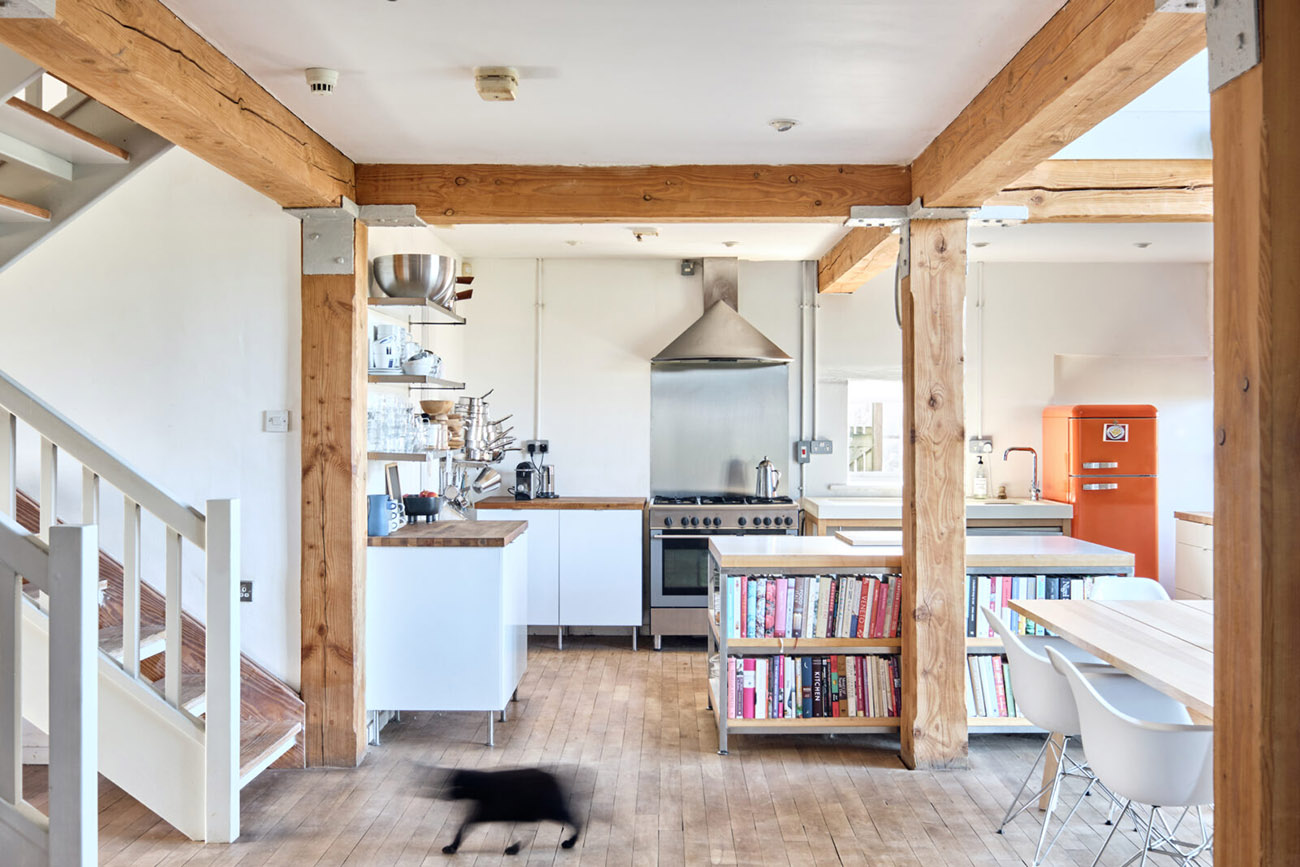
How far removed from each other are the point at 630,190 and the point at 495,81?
44.9 inches

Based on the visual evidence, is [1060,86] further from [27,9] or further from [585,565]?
[585,565]

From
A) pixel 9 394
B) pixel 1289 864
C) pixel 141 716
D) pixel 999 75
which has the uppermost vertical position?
pixel 999 75

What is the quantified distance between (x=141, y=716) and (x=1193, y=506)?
253 inches

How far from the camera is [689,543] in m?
5.88

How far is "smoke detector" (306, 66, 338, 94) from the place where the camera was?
280 cm

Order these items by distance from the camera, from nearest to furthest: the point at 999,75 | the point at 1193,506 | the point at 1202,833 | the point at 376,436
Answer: the point at 999,75
the point at 1202,833
the point at 376,436
the point at 1193,506

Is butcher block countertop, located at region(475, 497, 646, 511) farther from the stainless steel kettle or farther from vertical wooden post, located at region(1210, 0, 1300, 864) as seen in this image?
vertical wooden post, located at region(1210, 0, 1300, 864)

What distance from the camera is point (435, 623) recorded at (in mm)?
4039

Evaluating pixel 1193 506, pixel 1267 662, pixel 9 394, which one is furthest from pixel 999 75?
pixel 1193 506


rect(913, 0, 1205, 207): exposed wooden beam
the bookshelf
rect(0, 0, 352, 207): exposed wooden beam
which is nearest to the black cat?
the bookshelf

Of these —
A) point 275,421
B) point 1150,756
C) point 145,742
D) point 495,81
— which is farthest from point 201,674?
point 1150,756

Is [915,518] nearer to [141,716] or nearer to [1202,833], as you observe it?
[1202,833]

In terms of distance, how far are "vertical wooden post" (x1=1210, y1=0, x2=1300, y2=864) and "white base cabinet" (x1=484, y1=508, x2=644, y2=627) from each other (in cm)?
444

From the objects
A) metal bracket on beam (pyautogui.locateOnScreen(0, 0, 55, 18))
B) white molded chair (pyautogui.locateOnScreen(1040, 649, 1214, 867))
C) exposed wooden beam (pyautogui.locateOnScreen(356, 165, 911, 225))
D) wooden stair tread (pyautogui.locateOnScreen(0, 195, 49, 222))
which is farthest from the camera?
exposed wooden beam (pyautogui.locateOnScreen(356, 165, 911, 225))
